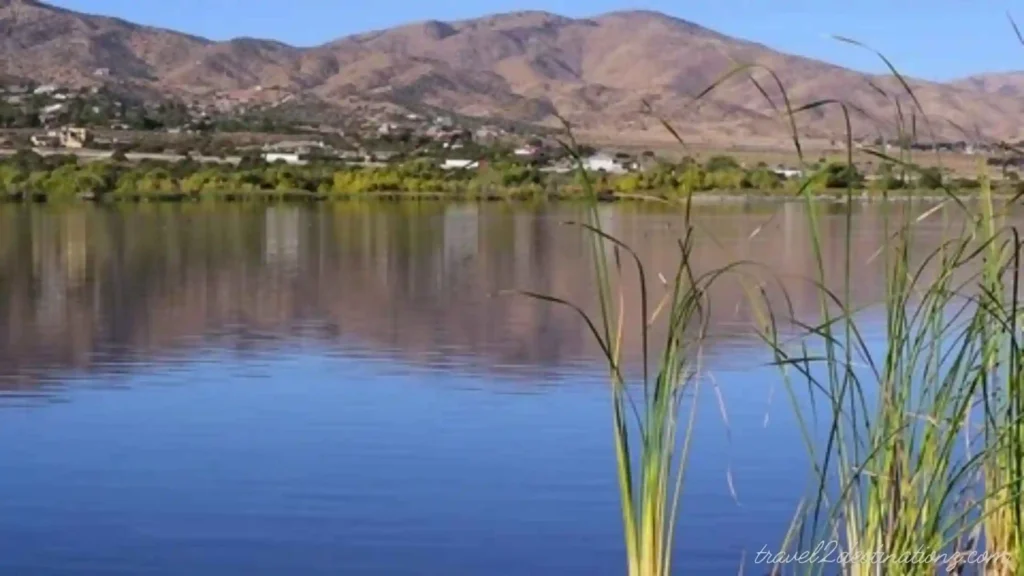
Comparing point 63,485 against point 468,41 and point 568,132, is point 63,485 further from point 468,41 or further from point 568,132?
point 468,41

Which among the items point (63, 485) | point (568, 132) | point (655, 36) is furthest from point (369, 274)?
point (655, 36)

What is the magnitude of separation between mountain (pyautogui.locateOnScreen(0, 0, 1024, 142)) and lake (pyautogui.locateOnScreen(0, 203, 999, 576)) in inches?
2384

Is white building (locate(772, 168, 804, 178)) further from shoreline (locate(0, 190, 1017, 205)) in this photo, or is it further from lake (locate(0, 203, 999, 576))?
lake (locate(0, 203, 999, 576))

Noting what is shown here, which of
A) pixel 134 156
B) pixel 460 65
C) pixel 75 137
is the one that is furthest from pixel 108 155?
pixel 460 65

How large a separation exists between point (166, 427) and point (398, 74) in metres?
122

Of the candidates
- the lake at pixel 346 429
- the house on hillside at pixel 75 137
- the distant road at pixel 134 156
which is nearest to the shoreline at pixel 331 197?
the distant road at pixel 134 156

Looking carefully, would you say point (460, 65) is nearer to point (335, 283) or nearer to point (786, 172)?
point (786, 172)

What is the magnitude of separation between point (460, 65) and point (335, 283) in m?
144

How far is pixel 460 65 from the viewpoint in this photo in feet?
522

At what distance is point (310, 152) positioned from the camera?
58.6 m

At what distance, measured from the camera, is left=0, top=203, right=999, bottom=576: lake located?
6000 millimetres

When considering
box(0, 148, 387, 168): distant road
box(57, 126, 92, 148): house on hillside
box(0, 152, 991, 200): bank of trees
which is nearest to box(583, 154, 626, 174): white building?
box(0, 152, 991, 200): bank of trees

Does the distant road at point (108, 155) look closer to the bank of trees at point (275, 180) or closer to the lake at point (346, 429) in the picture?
the bank of trees at point (275, 180)

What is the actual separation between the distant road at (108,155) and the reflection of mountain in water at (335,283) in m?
21.8
